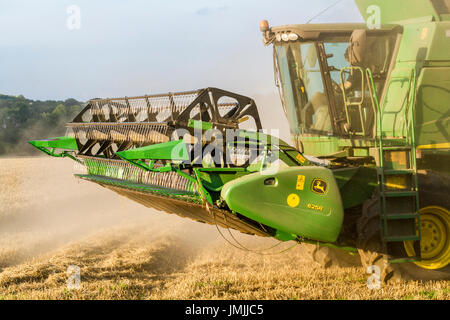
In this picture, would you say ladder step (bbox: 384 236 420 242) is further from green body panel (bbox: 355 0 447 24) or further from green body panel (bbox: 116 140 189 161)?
green body panel (bbox: 355 0 447 24)

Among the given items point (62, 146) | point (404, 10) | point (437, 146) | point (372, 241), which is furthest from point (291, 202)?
point (62, 146)

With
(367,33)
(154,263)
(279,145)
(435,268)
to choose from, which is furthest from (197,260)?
(367,33)

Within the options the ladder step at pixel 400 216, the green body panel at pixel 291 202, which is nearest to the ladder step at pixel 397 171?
the ladder step at pixel 400 216

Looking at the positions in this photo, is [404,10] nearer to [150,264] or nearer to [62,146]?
[150,264]

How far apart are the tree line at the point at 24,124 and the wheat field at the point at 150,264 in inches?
790

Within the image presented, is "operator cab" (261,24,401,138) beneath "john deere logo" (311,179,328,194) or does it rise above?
above

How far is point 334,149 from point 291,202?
3.55ft

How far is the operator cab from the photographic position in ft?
15.2

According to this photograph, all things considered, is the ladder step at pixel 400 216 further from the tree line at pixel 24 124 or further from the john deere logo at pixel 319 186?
the tree line at pixel 24 124

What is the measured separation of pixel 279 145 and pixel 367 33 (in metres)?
1.45

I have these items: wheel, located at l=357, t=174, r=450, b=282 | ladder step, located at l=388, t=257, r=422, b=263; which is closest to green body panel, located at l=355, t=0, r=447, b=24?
wheel, located at l=357, t=174, r=450, b=282

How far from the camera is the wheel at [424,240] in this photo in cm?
410

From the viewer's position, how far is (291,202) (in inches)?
149

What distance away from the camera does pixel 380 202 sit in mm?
4062
